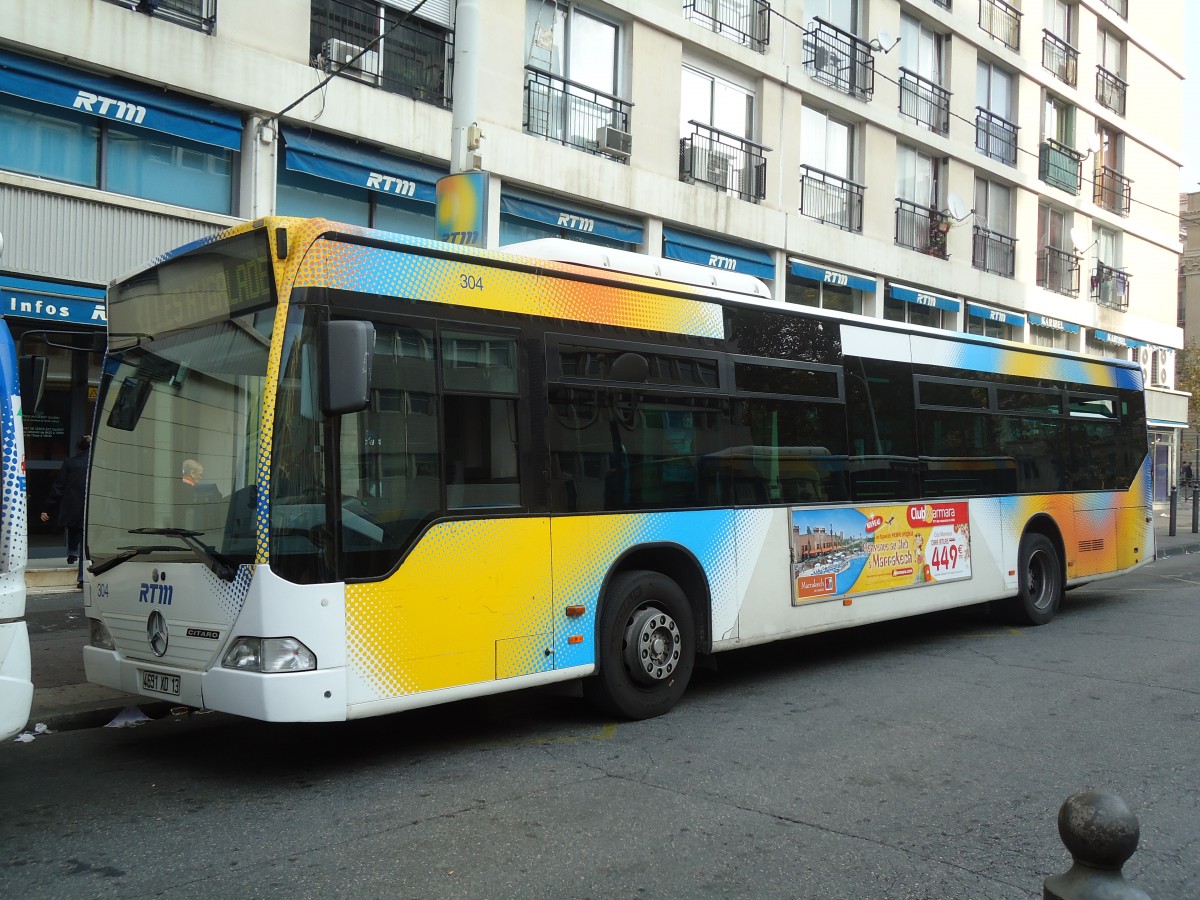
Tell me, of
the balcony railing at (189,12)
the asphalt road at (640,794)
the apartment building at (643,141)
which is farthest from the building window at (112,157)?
the asphalt road at (640,794)

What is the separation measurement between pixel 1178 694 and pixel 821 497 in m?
2.91

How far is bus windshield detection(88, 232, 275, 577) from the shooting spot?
5637mm

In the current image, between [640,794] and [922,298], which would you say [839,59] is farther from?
[640,794]

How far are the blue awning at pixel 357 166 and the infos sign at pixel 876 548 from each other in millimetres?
7788

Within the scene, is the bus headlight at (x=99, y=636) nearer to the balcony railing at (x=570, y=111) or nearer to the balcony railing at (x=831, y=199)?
the balcony railing at (x=570, y=111)

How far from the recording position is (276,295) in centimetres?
560

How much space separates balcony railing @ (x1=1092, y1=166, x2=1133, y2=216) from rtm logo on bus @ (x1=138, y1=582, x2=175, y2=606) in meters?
31.3

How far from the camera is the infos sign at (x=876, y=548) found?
28.0ft

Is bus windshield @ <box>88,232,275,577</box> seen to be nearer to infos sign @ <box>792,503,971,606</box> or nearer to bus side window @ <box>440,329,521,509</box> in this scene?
bus side window @ <box>440,329,521,509</box>

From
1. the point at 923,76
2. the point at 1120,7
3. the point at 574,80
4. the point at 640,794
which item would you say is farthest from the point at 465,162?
the point at 1120,7

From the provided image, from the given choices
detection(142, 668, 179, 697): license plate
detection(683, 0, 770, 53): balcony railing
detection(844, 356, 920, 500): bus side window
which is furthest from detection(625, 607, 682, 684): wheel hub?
detection(683, 0, 770, 53): balcony railing

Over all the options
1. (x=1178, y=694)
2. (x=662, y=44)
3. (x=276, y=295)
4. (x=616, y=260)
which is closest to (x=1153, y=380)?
(x=662, y=44)

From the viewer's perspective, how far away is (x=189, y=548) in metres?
5.80

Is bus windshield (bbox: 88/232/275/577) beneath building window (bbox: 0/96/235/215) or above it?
beneath
